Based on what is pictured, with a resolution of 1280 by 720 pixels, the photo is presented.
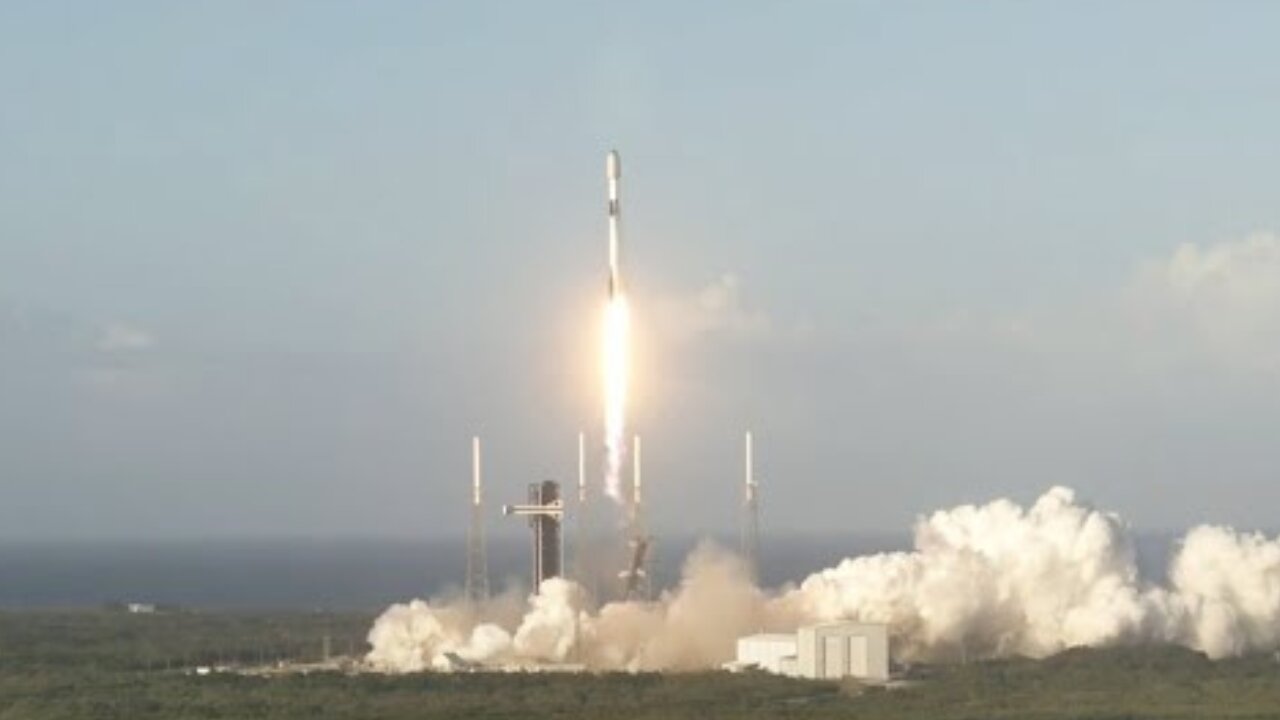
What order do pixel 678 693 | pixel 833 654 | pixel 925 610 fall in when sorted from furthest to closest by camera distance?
1. pixel 925 610
2. pixel 833 654
3. pixel 678 693

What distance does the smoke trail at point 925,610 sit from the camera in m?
77.9

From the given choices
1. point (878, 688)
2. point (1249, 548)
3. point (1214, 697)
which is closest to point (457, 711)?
point (878, 688)

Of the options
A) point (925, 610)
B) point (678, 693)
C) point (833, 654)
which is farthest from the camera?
point (925, 610)

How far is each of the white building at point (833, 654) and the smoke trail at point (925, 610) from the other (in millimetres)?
3090

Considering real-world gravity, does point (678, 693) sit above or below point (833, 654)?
below

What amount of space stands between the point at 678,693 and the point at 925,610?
1407 cm

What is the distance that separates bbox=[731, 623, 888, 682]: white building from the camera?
2945 inches

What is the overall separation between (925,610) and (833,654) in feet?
20.7

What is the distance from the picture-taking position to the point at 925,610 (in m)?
80.4

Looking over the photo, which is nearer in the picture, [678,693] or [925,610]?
[678,693]

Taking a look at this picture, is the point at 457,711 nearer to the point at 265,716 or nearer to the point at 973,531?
the point at 265,716

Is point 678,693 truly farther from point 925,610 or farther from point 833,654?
point 925,610

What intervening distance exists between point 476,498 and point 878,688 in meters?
15.4

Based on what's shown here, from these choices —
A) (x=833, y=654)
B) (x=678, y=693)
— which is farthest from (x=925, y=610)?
(x=678, y=693)
